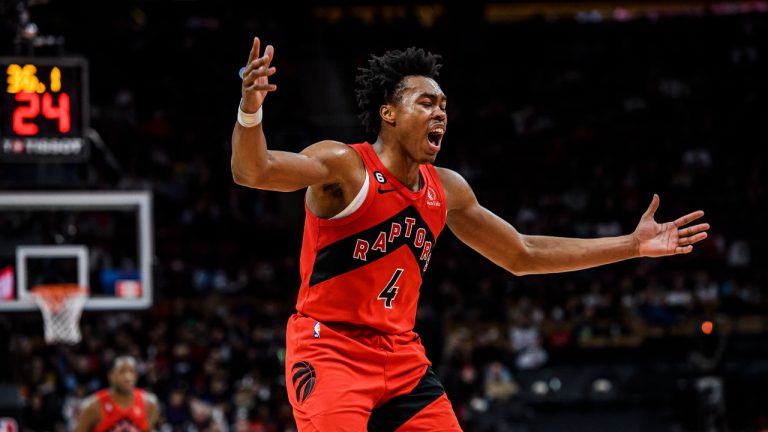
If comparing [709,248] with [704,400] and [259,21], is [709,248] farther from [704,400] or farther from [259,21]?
[259,21]

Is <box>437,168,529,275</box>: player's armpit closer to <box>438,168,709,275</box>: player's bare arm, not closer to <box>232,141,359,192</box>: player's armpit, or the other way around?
<box>438,168,709,275</box>: player's bare arm

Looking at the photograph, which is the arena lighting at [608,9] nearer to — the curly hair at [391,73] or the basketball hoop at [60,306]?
the basketball hoop at [60,306]

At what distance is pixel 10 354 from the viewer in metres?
11.3

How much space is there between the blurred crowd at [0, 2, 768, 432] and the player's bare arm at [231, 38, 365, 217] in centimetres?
774

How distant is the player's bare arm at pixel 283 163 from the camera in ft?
13.5

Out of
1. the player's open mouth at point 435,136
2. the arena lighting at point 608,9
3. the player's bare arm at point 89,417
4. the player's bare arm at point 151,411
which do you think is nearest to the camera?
the player's open mouth at point 435,136

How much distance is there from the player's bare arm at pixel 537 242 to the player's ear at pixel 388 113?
46 centimetres

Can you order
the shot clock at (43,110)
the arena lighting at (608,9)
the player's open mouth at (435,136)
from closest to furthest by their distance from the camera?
1. the player's open mouth at (435,136)
2. the shot clock at (43,110)
3. the arena lighting at (608,9)

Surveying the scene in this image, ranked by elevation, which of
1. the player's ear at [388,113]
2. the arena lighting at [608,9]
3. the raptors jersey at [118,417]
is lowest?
the raptors jersey at [118,417]

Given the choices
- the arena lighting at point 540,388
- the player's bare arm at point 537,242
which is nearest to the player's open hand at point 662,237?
the player's bare arm at point 537,242

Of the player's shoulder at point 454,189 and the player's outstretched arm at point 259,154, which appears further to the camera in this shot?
the player's shoulder at point 454,189

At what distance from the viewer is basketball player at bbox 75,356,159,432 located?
9625 mm

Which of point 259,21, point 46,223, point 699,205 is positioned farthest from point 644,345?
point 259,21

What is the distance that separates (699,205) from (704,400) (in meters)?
7.20
